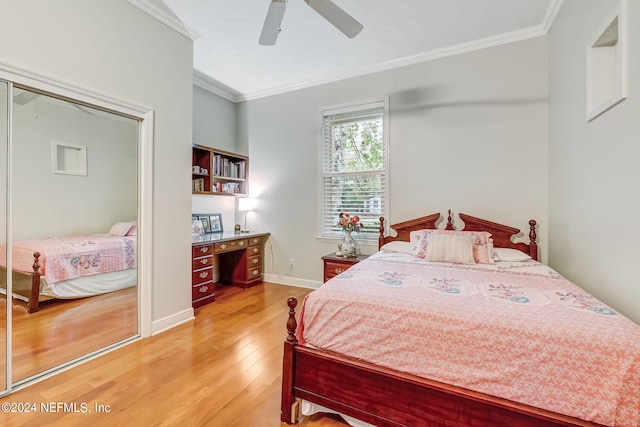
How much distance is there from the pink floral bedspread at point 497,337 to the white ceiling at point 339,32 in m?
2.41

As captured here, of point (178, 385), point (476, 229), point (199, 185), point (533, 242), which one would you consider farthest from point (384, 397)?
point (199, 185)

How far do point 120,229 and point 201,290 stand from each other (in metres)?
1.23

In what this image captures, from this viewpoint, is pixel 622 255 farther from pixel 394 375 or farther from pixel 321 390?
pixel 321 390

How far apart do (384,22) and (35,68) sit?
279 cm

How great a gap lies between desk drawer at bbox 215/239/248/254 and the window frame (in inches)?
41.7

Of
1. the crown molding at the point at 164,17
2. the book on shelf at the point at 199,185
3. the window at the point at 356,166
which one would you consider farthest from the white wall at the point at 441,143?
the crown molding at the point at 164,17

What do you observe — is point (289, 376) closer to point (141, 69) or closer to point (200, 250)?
point (200, 250)

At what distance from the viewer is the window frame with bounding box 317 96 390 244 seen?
3.66 meters

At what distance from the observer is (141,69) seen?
2.54 metres

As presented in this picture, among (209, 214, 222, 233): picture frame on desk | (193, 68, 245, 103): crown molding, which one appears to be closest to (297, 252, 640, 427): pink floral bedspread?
(209, 214, 222, 233): picture frame on desk

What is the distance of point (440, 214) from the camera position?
3.36m

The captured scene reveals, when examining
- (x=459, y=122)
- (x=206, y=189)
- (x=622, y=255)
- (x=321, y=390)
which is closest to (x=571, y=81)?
(x=459, y=122)

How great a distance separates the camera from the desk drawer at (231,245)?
11.9 feet

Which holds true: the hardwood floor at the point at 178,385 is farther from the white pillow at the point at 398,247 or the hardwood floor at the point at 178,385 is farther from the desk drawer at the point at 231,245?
the white pillow at the point at 398,247
